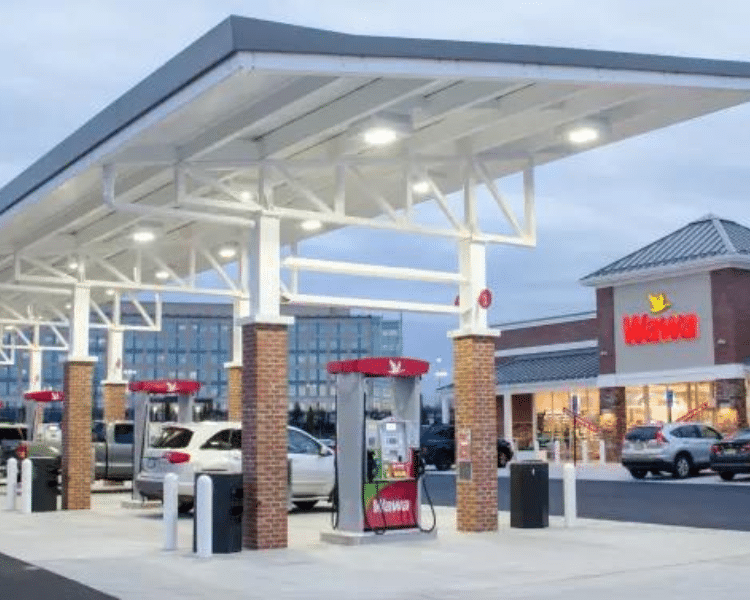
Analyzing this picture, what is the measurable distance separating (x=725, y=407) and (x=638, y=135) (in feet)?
79.8

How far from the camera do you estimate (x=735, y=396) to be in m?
39.0

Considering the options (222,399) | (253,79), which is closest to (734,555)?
(253,79)

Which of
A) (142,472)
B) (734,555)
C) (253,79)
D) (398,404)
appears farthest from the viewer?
(142,472)

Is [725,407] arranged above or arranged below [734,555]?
above

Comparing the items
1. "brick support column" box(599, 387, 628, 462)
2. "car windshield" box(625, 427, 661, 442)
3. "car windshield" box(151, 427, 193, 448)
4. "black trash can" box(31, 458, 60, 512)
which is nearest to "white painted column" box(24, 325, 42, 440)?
"black trash can" box(31, 458, 60, 512)

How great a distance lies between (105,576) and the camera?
44.5ft

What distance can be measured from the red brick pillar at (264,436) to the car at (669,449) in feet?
63.8

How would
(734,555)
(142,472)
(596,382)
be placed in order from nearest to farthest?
(734,555) < (142,472) < (596,382)

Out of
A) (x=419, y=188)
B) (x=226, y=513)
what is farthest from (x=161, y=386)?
(x=226, y=513)

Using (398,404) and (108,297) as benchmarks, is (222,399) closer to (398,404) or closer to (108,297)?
(108,297)

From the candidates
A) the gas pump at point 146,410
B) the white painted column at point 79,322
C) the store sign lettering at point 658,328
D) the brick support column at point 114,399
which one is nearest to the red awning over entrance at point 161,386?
the gas pump at point 146,410

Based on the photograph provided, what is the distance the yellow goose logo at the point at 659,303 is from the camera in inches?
1634

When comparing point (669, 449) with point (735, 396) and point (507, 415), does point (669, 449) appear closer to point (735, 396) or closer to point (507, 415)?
point (735, 396)

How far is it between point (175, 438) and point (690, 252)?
963 inches
